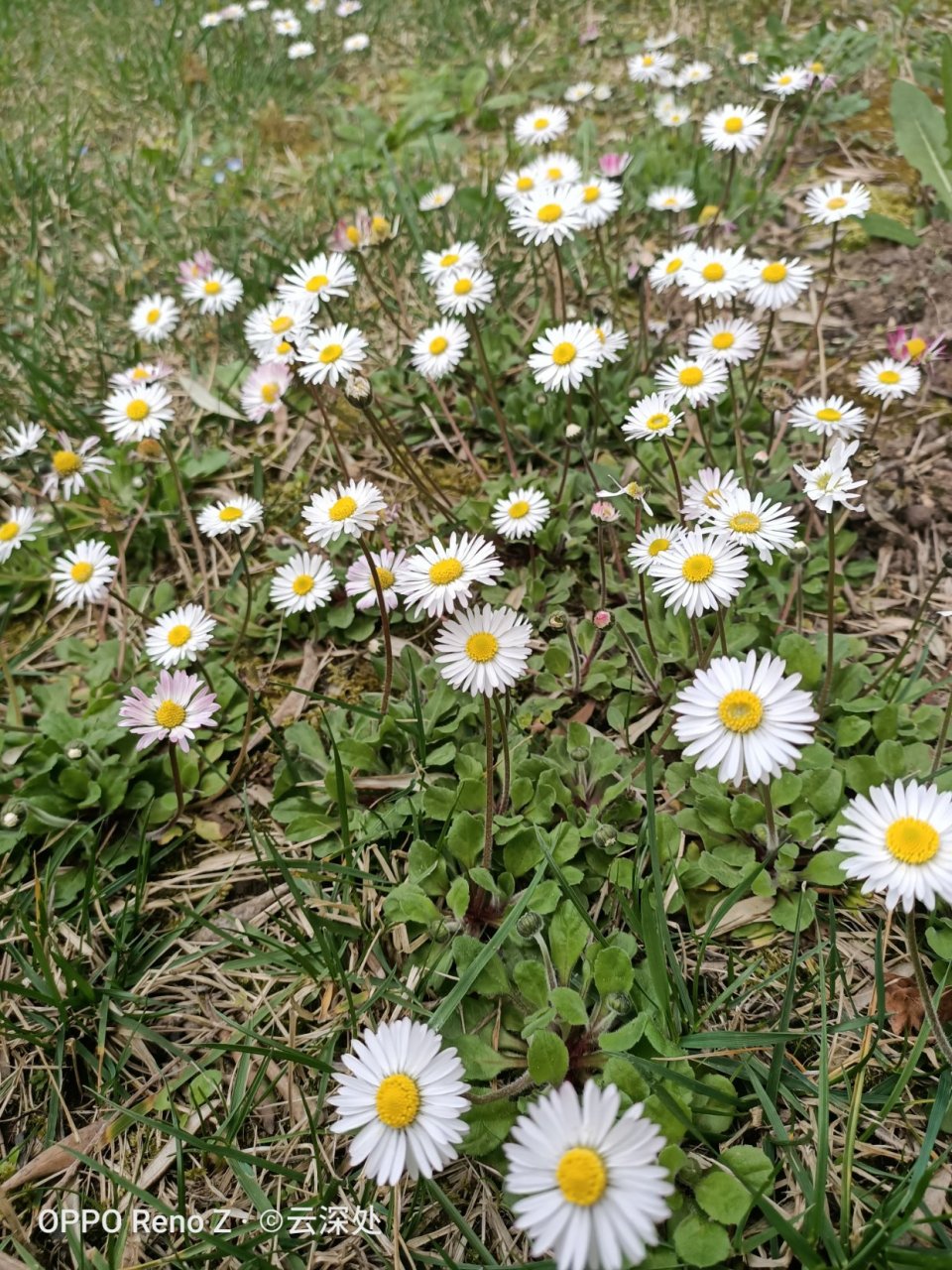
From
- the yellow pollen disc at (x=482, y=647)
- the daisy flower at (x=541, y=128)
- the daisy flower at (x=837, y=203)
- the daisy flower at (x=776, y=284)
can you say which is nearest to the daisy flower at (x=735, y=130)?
the daisy flower at (x=837, y=203)

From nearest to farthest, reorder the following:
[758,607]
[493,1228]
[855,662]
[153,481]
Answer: [493,1228]
[855,662]
[758,607]
[153,481]

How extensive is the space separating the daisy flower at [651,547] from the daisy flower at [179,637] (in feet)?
4.01

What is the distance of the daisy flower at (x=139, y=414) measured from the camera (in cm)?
304

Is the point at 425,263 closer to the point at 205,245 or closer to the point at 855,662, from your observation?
the point at 205,245

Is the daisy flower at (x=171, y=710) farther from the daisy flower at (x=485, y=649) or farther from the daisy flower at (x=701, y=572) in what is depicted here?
the daisy flower at (x=701, y=572)

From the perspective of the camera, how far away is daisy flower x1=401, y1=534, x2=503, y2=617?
2141 millimetres

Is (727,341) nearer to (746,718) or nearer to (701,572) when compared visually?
→ (701,572)

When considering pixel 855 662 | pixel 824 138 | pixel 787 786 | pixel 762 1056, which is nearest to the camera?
pixel 762 1056

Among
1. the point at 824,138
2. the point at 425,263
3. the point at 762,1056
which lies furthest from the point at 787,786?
the point at 824,138

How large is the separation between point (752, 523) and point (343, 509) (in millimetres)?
1087

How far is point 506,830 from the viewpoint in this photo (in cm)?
217

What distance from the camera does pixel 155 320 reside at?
3.59 m

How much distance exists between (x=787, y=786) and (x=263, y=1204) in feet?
4.78

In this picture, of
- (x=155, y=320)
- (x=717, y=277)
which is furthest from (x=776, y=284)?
(x=155, y=320)
